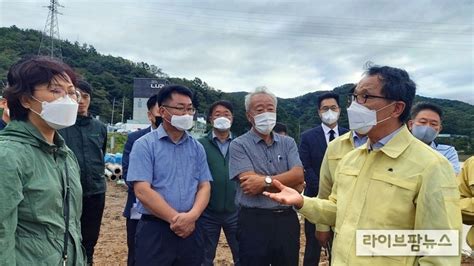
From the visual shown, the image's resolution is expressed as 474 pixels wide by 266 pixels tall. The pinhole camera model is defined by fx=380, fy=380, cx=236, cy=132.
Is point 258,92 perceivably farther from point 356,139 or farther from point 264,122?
point 356,139

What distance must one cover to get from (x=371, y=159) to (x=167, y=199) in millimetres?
1591

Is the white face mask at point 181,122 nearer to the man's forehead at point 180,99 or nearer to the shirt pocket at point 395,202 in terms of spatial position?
the man's forehead at point 180,99

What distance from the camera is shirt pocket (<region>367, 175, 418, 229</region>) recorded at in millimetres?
1868

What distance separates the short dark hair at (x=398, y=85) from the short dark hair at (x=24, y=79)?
1811mm

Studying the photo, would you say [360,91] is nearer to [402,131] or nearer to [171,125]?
[402,131]

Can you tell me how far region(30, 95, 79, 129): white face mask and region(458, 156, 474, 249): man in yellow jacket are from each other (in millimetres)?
2576

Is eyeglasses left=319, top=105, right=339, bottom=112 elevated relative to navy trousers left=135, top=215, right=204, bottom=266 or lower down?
elevated

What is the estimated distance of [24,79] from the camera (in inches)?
78.7

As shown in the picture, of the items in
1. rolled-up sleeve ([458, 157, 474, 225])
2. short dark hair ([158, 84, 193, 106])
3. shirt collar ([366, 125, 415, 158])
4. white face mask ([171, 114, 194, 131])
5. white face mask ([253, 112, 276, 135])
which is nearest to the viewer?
shirt collar ([366, 125, 415, 158])

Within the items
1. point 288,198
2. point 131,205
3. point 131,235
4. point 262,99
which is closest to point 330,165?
point 262,99

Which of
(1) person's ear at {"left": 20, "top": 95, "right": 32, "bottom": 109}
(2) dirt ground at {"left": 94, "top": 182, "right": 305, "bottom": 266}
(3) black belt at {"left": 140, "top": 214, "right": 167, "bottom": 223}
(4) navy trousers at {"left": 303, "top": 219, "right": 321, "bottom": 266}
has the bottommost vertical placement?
(2) dirt ground at {"left": 94, "top": 182, "right": 305, "bottom": 266}

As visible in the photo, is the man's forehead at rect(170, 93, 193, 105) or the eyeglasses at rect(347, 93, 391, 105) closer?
the eyeglasses at rect(347, 93, 391, 105)

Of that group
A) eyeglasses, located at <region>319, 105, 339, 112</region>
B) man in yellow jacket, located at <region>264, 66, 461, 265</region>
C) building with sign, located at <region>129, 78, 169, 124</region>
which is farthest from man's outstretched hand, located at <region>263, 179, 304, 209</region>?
building with sign, located at <region>129, 78, 169, 124</region>

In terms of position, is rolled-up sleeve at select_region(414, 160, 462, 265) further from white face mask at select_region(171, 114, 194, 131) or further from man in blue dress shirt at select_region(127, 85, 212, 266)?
white face mask at select_region(171, 114, 194, 131)
